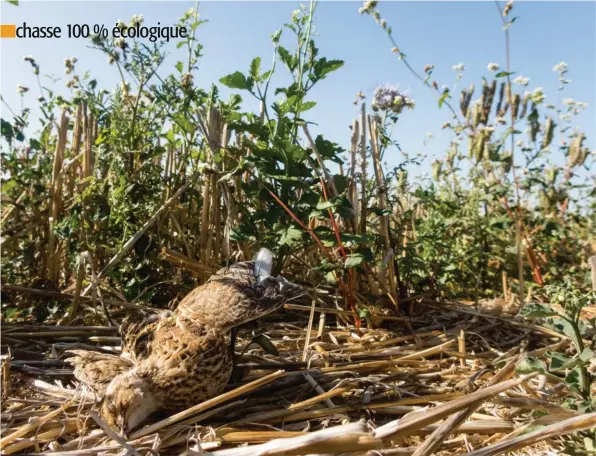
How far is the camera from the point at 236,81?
1.98 m

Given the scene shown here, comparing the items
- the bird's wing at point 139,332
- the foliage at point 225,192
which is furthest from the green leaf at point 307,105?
the bird's wing at point 139,332

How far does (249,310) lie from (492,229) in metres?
2.18

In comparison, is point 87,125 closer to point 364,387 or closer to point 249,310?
point 249,310

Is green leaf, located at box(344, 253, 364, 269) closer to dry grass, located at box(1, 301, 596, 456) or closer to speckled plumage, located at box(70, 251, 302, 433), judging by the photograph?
dry grass, located at box(1, 301, 596, 456)

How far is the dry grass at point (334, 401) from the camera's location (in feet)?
3.60

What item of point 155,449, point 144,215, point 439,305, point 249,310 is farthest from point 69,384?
point 439,305

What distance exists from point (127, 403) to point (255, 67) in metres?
1.43

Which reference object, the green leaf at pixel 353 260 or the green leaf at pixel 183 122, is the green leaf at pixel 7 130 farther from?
the green leaf at pixel 353 260

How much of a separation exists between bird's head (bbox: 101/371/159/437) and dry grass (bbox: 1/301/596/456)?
0.04 metres

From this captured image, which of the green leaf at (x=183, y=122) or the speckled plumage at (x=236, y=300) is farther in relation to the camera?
the green leaf at (x=183, y=122)

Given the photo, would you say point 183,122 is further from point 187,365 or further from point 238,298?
point 187,365

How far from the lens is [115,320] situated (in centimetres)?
222

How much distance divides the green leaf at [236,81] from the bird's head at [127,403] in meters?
1.25

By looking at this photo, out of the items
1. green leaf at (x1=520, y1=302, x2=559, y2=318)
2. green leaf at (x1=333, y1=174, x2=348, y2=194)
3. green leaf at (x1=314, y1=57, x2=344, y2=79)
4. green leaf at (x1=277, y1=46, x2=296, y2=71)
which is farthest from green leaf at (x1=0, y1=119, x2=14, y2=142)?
green leaf at (x1=520, y1=302, x2=559, y2=318)
